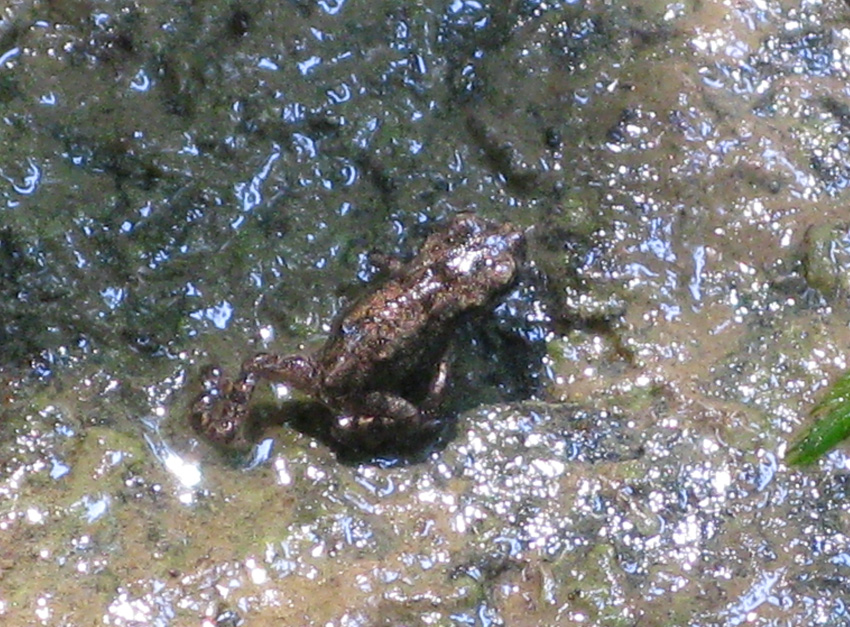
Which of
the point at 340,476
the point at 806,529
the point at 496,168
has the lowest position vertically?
the point at 340,476

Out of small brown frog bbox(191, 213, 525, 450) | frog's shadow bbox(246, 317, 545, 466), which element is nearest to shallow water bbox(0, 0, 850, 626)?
frog's shadow bbox(246, 317, 545, 466)

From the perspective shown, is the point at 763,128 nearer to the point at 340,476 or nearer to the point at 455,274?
the point at 455,274

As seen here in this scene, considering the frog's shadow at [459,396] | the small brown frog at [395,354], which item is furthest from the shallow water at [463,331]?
the small brown frog at [395,354]

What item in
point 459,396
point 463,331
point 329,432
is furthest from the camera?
point 463,331

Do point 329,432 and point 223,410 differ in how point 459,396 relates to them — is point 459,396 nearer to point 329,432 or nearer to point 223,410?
point 329,432

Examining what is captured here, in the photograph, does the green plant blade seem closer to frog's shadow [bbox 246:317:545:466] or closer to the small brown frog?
frog's shadow [bbox 246:317:545:466]

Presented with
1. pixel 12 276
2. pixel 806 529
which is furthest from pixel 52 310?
pixel 806 529

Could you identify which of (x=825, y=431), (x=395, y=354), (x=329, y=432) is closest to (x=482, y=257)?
(x=395, y=354)
